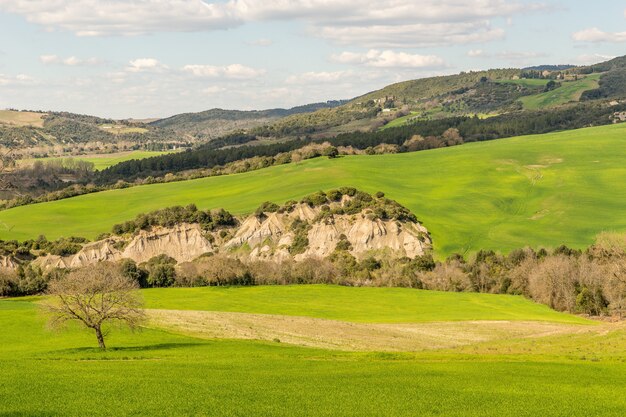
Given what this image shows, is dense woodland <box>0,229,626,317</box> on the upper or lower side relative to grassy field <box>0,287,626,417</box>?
lower

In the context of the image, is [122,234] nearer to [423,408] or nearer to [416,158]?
[416,158]

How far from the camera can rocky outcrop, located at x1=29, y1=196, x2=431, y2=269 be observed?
12925cm

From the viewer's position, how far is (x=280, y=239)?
13675 cm

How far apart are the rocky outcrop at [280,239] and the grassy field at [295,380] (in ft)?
244

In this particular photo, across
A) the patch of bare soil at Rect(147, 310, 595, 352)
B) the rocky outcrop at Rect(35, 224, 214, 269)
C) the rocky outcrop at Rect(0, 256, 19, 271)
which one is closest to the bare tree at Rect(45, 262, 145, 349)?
Answer: the patch of bare soil at Rect(147, 310, 595, 352)

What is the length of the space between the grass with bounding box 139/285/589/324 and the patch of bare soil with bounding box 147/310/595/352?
6203mm

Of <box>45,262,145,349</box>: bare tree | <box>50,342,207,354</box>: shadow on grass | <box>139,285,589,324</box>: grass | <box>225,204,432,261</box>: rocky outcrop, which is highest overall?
<box>45,262,145,349</box>: bare tree

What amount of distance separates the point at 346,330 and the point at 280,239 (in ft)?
227

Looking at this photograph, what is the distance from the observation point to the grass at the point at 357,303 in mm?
83625

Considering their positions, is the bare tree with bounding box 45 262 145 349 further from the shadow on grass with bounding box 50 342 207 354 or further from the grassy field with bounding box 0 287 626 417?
the grassy field with bounding box 0 287 626 417

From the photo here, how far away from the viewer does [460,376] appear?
38906 millimetres

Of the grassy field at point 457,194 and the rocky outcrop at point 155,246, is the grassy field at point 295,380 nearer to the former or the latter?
the grassy field at point 457,194

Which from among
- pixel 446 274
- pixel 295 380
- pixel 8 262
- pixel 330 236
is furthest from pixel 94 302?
pixel 330 236

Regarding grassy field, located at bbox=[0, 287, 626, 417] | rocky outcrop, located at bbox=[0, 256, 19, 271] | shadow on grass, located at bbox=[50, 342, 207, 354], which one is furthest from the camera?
rocky outcrop, located at bbox=[0, 256, 19, 271]
